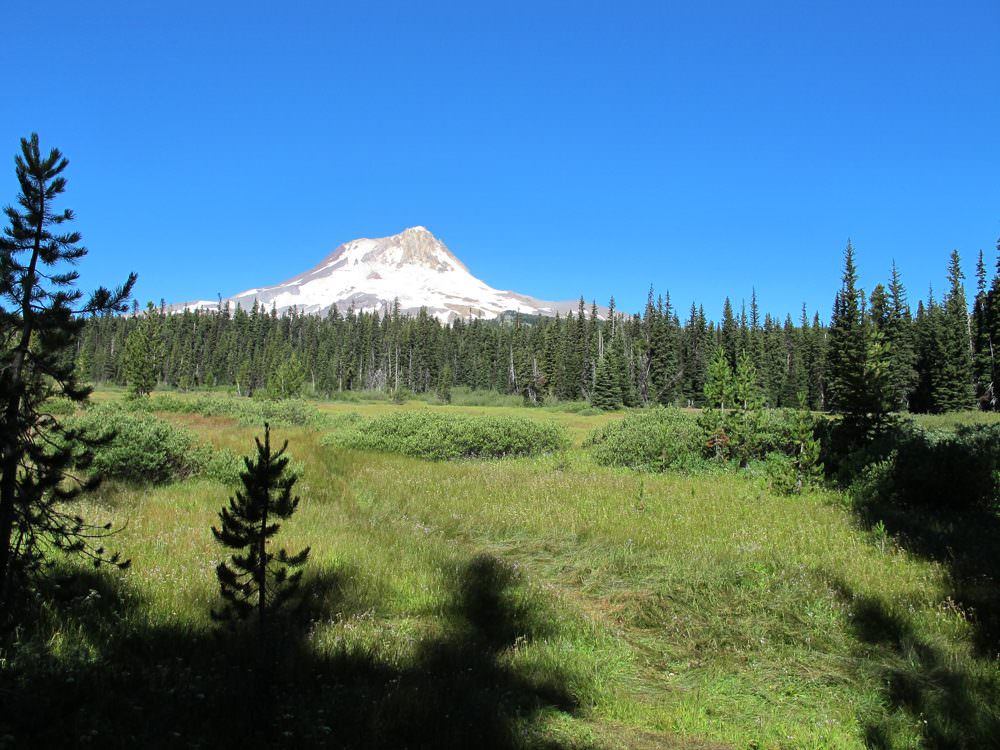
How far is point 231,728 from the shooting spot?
3.65 meters

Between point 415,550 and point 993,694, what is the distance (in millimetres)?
6624

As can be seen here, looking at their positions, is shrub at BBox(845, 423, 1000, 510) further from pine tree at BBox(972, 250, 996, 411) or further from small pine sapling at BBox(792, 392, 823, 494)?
pine tree at BBox(972, 250, 996, 411)

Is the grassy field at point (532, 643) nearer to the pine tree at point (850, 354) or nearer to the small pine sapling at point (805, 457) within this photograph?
the small pine sapling at point (805, 457)

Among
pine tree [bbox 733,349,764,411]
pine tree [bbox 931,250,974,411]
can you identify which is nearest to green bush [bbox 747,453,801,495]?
pine tree [bbox 733,349,764,411]

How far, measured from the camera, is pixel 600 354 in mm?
95812

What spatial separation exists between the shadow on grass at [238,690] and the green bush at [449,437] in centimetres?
1374

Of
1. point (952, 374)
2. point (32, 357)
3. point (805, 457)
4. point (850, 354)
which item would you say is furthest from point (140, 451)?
point (952, 374)

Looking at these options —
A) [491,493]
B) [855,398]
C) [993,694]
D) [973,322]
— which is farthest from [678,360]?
[993,694]

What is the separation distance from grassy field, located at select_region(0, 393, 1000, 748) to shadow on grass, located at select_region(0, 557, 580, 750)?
0.02 m

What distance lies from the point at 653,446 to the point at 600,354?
3085 inches

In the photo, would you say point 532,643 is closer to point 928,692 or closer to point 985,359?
point 928,692

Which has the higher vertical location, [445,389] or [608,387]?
[445,389]

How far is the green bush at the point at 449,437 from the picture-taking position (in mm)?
19688

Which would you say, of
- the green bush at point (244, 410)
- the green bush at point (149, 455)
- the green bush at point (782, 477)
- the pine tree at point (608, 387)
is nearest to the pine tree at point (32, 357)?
the green bush at point (149, 455)
